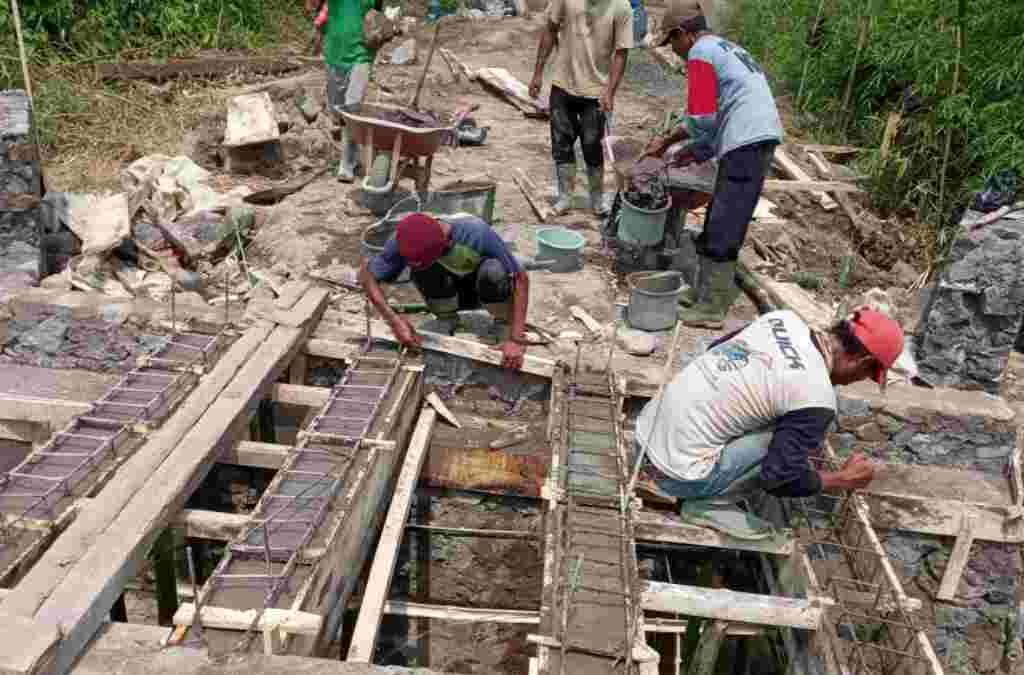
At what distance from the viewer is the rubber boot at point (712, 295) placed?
546cm

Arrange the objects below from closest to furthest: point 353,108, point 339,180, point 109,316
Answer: point 109,316, point 353,108, point 339,180

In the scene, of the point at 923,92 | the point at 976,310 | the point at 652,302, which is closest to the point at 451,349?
the point at 652,302

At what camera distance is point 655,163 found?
5777 mm

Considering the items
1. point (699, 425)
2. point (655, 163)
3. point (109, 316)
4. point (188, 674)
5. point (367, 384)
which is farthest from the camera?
point (655, 163)

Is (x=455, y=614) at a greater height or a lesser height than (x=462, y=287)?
lesser

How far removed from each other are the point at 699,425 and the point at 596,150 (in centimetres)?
349

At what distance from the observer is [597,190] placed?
6922mm

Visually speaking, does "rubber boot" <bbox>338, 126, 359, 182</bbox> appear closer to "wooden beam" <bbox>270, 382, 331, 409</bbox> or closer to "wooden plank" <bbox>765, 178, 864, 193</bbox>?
"wooden beam" <bbox>270, 382, 331, 409</bbox>

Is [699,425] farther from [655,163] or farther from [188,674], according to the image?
[655,163]

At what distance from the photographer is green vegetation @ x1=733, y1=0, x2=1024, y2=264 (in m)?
7.51

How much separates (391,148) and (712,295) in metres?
2.44

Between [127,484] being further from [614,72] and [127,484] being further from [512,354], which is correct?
[614,72]

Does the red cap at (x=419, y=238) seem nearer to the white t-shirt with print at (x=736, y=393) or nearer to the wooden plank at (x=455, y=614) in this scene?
the white t-shirt with print at (x=736, y=393)

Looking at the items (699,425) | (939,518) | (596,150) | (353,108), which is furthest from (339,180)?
(939,518)
